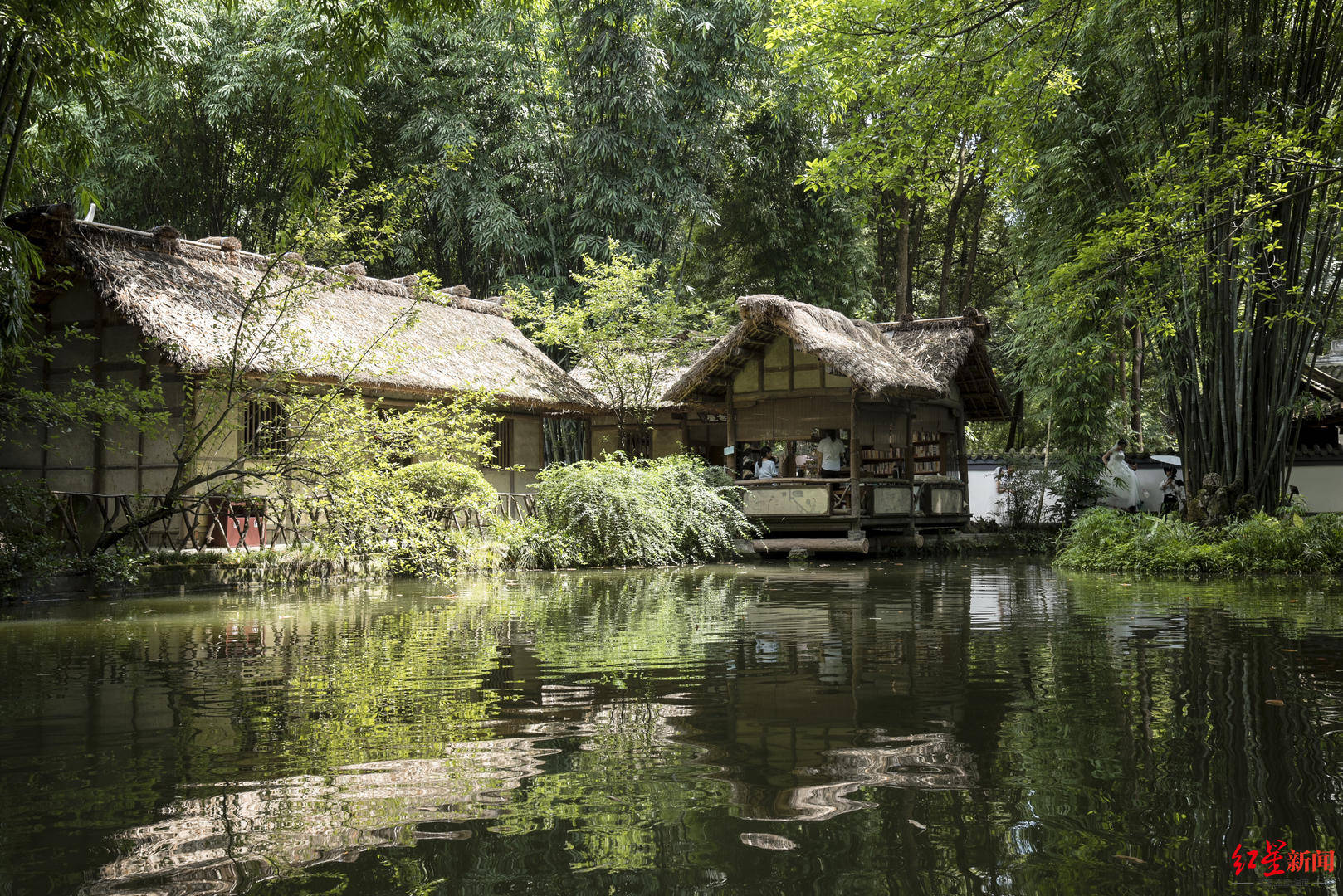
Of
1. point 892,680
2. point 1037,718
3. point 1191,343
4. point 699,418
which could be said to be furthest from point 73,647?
point 699,418

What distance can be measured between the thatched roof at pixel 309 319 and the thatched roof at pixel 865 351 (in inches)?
125

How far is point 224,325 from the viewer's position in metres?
14.1

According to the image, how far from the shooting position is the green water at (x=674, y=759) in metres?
2.60

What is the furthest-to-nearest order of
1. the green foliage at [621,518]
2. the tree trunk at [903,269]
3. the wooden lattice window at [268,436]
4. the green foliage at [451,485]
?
the tree trunk at [903,269] < the green foliage at [621,518] < the green foliage at [451,485] < the wooden lattice window at [268,436]

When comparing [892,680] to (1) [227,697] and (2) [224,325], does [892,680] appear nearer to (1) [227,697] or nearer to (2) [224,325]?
(1) [227,697]

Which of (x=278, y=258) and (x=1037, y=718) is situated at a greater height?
(x=278, y=258)

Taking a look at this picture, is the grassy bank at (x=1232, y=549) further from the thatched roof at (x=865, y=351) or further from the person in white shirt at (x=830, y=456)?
the person in white shirt at (x=830, y=456)

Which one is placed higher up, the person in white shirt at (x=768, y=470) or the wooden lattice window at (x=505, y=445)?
the wooden lattice window at (x=505, y=445)

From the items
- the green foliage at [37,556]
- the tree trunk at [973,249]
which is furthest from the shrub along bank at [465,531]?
the tree trunk at [973,249]

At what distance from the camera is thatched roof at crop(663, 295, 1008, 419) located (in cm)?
1827

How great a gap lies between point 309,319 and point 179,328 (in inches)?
124

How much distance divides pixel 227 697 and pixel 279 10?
2097cm

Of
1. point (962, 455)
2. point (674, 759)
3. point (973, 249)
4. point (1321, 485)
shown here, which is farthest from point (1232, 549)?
point (973, 249)

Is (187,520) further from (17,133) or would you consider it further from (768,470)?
(768,470)
